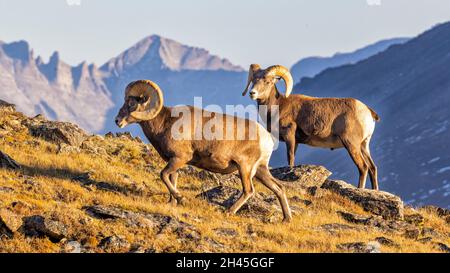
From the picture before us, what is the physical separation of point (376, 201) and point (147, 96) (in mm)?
7585

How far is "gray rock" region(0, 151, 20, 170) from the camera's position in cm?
2017

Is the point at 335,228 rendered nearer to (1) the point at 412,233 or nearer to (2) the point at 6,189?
(1) the point at 412,233

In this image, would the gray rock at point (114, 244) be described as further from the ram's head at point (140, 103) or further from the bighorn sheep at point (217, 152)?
the ram's head at point (140, 103)

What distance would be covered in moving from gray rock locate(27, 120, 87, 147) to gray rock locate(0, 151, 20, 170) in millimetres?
4491

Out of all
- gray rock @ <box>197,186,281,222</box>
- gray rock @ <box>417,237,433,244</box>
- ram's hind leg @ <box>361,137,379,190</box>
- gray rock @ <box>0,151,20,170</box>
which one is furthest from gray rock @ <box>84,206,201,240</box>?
ram's hind leg @ <box>361,137,379,190</box>

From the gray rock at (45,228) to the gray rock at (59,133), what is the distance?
9957 millimetres

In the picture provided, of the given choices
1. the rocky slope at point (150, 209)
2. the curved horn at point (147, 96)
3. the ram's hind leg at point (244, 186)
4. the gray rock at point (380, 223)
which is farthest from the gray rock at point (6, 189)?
the gray rock at point (380, 223)

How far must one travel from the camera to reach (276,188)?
19.4 metres

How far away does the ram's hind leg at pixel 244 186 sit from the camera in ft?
62.6

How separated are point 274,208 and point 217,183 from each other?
4182 mm

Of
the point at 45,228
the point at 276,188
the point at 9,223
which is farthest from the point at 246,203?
A: the point at 9,223

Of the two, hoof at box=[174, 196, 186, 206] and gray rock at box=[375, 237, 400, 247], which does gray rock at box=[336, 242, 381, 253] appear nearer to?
gray rock at box=[375, 237, 400, 247]

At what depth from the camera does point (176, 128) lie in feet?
64.1
